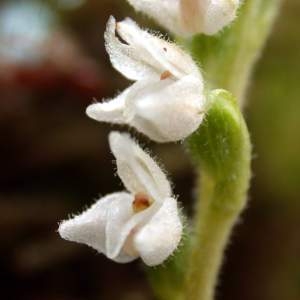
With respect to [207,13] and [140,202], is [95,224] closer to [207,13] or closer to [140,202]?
[140,202]

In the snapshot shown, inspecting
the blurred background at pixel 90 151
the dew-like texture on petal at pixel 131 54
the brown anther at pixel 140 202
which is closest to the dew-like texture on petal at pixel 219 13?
the dew-like texture on petal at pixel 131 54

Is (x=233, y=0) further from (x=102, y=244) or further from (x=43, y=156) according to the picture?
(x=43, y=156)

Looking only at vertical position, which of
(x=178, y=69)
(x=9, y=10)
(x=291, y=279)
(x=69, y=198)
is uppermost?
(x=9, y=10)

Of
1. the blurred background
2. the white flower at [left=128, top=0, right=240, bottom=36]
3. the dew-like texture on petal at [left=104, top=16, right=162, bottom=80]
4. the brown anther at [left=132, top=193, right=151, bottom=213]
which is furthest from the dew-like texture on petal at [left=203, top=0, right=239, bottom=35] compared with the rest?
the blurred background

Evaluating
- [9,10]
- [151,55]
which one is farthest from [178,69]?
[9,10]

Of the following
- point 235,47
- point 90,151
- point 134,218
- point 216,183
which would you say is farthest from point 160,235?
point 90,151

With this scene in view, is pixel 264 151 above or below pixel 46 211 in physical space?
below

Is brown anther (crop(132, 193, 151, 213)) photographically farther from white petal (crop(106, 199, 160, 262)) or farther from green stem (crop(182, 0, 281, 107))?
green stem (crop(182, 0, 281, 107))
